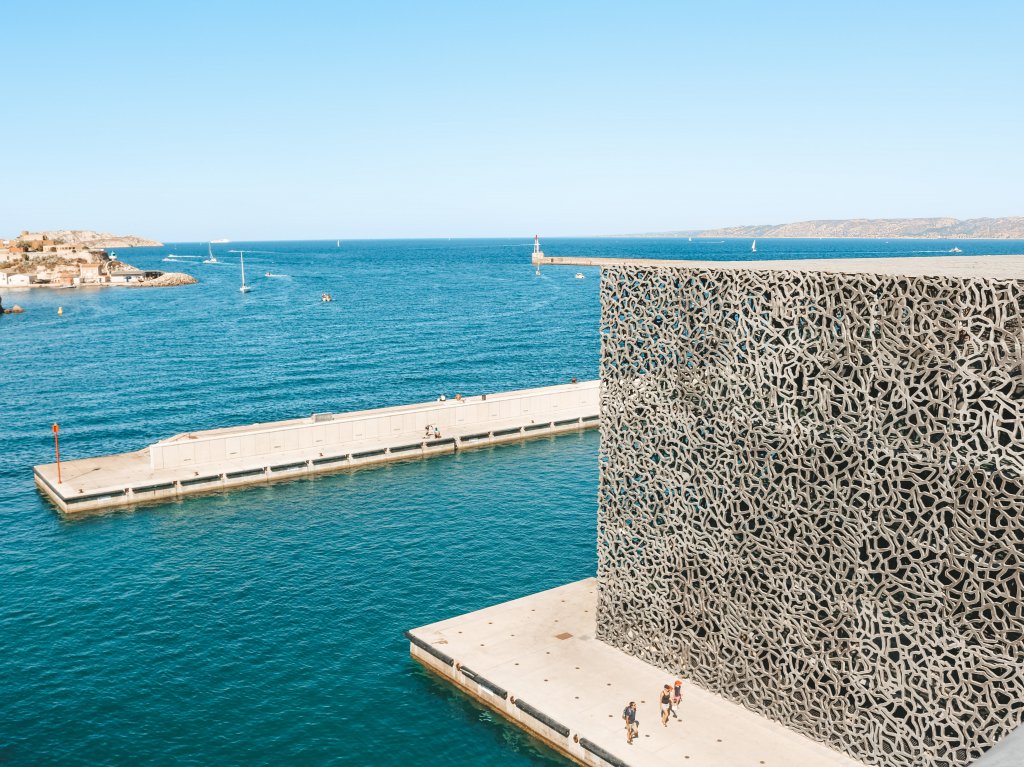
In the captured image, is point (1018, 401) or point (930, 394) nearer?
point (1018, 401)

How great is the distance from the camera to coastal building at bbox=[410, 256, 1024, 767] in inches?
857

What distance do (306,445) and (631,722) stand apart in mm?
40056

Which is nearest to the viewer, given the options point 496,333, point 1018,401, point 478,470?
point 1018,401

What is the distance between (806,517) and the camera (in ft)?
84.4

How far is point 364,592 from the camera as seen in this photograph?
4028cm

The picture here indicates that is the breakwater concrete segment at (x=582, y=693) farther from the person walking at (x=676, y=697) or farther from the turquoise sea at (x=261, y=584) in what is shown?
the turquoise sea at (x=261, y=584)

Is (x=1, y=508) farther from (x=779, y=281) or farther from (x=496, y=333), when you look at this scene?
(x=496, y=333)

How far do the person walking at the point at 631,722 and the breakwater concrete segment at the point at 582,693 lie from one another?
0.18 meters

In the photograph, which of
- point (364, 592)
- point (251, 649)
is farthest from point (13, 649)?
point (364, 592)

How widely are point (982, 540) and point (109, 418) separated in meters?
A: 71.6

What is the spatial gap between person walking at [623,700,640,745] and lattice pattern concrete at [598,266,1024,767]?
12.8 feet

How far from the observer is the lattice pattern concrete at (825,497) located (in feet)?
71.2

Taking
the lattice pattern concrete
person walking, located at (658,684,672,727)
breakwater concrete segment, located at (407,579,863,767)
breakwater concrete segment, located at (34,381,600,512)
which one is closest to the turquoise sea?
breakwater concrete segment, located at (407,579,863,767)

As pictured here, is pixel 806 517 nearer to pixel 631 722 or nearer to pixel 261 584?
pixel 631 722
